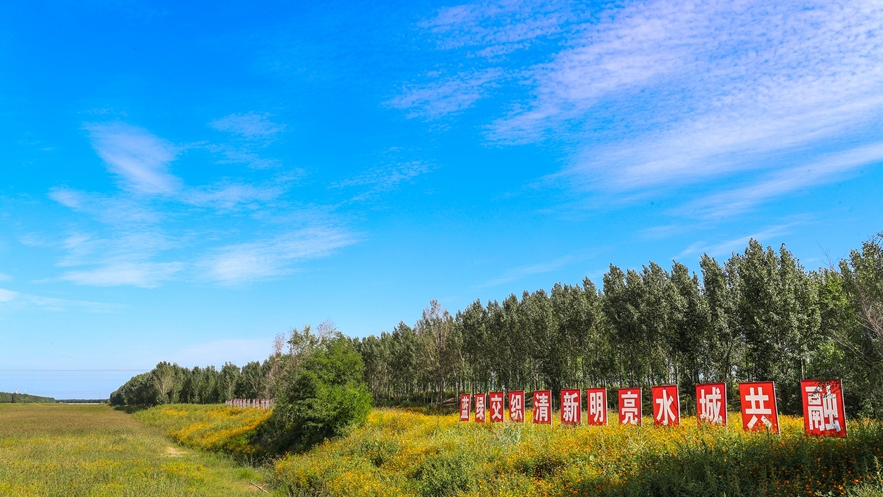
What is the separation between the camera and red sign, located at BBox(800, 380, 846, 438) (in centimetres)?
1268

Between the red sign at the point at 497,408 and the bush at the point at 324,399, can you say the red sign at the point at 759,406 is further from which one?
the bush at the point at 324,399

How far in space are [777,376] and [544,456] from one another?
1137 inches

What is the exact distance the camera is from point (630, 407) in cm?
1992

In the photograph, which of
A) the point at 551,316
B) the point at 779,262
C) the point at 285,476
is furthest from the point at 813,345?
the point at 285,476

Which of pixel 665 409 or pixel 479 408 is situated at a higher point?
pixel 665 409

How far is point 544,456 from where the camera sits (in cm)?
1773

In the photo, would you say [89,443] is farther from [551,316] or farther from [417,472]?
[551,316]

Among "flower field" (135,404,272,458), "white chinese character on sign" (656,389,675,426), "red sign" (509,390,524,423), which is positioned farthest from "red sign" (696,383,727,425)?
"flower field" (135,404,272,458)

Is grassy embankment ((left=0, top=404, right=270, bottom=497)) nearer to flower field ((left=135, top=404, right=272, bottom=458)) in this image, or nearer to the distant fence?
flower field ((left=135, top=404, right=272, bottom=458))

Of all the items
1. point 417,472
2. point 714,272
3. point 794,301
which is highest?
point 714,272

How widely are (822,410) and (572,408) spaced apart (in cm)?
1091

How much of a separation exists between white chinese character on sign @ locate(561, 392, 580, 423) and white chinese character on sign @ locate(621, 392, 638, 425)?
2.89m

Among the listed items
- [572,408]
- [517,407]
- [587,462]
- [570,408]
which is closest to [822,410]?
[587,462]

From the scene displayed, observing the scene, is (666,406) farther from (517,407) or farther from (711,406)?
(517,407)
